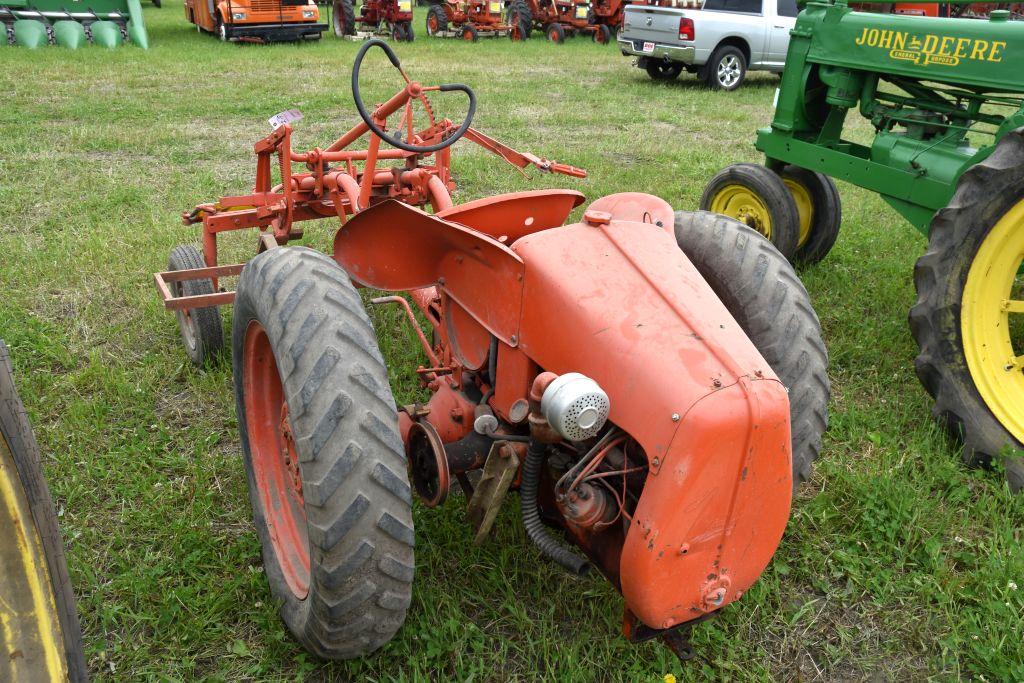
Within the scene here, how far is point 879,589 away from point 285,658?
1947mm

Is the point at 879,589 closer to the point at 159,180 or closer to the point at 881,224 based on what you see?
the point at 881,224

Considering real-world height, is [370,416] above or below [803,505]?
above

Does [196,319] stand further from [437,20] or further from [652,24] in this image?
[437,20]

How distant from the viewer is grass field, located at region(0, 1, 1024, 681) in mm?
2426

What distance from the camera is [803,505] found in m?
3.10

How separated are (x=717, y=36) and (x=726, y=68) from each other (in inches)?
21.1

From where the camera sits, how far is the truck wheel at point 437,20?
1861 cm

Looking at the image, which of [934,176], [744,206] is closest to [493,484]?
[934,176]

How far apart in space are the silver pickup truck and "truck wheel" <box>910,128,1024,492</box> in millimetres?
9685

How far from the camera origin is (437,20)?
1864 cm

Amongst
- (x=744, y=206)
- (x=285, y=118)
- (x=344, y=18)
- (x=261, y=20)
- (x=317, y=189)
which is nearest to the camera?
(x=285, y=118)

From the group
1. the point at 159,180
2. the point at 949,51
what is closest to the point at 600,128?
the point at 159,180

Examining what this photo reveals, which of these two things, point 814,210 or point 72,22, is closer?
point 814,210

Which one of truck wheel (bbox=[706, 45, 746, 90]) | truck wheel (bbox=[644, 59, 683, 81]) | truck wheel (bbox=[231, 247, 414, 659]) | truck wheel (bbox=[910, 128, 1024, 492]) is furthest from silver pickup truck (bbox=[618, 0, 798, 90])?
truck wheel (bbox=[231, 247, 414, 659])
